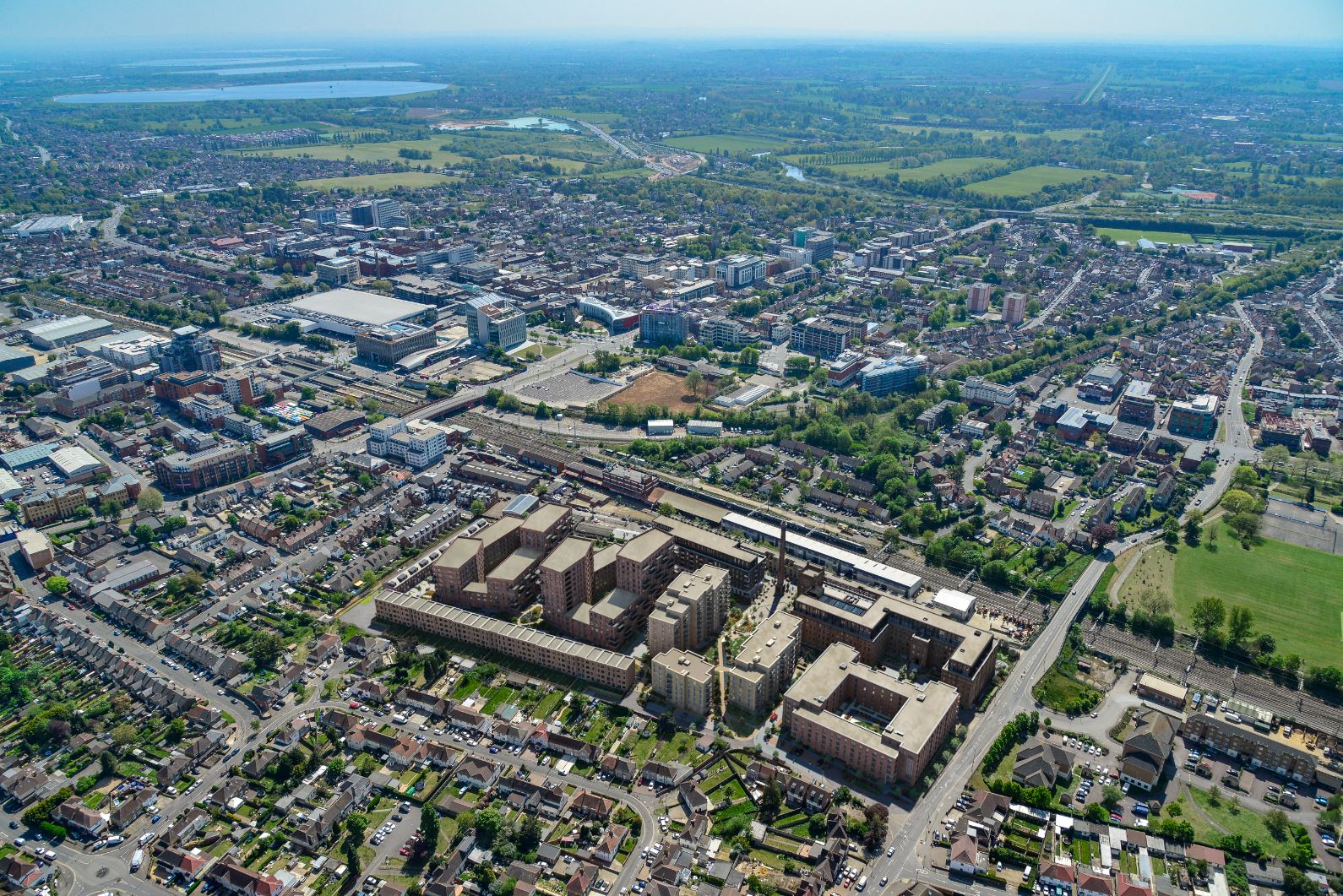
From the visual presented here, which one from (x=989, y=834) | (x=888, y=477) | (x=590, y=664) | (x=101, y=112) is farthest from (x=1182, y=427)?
(x=101, y=112)

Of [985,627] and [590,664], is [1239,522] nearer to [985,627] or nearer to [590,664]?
[985,627]

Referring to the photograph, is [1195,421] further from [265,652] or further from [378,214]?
[378,214]

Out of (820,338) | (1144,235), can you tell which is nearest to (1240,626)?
(820,338)

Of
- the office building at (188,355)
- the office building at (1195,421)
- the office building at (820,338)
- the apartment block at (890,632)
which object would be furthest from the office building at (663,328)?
the apartment block at (890,632)

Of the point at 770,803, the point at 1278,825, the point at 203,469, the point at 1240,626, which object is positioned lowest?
the point at 1278,825

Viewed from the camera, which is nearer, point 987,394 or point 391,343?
point 987,394
